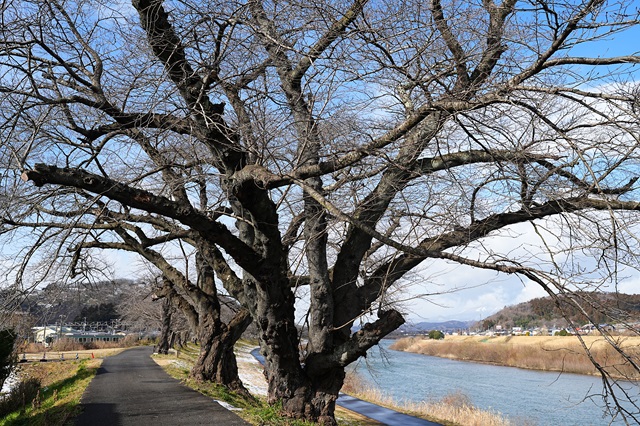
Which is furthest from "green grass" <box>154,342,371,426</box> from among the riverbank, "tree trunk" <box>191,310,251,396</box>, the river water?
the riverbank

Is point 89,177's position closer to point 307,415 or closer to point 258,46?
point 258,46

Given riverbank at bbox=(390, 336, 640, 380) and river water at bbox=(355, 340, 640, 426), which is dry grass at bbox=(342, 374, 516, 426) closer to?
river water at bbox=(355, 340, 640, 426)

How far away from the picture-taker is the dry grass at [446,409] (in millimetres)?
17462

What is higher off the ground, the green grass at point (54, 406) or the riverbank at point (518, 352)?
the riverbank at point (518, 352)

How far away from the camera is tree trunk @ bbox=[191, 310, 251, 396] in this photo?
1522 cm

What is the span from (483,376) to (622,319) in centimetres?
2883

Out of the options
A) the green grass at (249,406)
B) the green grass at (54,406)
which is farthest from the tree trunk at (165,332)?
the green grass at (249,406)

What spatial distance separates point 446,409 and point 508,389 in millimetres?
7990

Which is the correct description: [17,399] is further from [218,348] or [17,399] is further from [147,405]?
[147,405]

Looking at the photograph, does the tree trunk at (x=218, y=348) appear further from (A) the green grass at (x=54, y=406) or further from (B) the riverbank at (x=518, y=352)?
(B) the riverbank at (x=518, y=352)

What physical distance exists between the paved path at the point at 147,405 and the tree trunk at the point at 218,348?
0.81 metres

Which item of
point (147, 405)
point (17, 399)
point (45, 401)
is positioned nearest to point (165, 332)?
point (17, 399)

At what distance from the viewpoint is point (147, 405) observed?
12203 millimetres

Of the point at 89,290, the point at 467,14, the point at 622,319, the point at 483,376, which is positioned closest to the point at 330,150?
the point at 467,14
